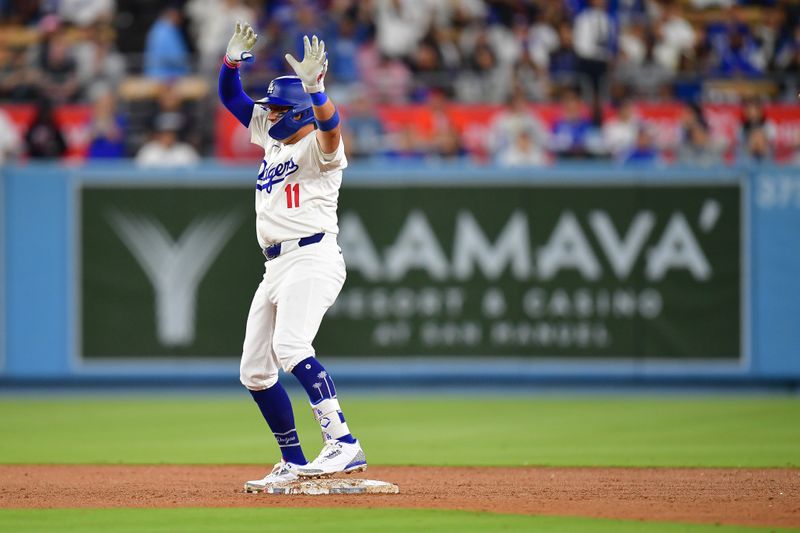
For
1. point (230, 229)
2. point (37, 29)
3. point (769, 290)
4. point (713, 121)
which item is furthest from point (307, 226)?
point (37, 29)

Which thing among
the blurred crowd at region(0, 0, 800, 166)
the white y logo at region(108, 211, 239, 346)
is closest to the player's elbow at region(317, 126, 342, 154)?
the white y logo at region(108, 211, 239, 346)

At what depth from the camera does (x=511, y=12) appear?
66.3 feet

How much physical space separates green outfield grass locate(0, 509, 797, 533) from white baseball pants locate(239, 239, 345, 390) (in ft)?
3.38

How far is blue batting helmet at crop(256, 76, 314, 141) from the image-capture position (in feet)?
26.2

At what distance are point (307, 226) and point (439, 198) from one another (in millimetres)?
7848

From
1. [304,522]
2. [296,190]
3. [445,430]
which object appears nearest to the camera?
[304,522]

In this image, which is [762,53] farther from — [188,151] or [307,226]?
A: [307,226]

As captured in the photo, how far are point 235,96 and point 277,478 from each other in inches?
92.6

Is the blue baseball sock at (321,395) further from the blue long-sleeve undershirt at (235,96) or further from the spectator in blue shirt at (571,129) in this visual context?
the spectator in blue shirt at (571,129)

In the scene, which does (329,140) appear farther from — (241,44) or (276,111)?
(241,44)

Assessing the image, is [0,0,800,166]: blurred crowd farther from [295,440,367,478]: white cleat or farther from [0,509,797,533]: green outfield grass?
[0,509,797,533]: green outfield grass

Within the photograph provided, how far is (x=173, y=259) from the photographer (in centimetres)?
1576

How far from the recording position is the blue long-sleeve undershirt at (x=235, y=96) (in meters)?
8.49

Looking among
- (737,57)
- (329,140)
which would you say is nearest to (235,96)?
(329,140)
